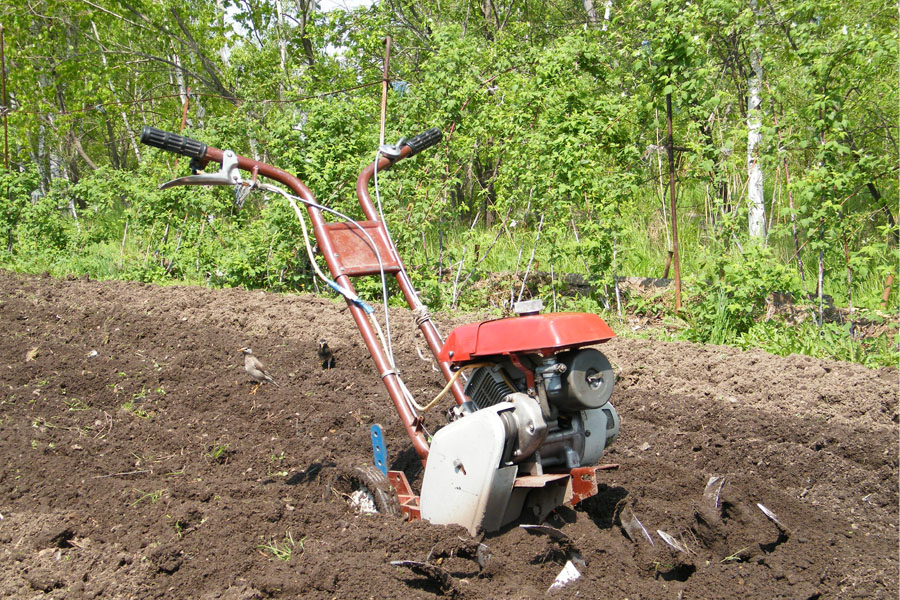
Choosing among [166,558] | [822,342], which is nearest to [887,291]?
[822,342]

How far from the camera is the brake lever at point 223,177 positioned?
3113 millimetres

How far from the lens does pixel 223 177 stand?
3209mm

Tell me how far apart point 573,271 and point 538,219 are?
616 millimetres

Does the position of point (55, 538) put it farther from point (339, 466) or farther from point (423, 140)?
point (423, 140)

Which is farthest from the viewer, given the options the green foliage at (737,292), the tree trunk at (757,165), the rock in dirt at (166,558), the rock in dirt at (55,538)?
the tree trunk at (757,165)

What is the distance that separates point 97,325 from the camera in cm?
579

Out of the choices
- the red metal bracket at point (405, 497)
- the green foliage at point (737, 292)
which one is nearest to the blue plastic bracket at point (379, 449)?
the red metal bracket at point (405, 497)

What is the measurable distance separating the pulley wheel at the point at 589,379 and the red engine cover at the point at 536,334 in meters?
0.05

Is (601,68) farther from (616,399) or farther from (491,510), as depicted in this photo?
(491,510)

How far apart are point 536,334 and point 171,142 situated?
1702 millimetres

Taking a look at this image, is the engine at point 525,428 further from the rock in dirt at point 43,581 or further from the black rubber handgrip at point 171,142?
the black rubber handgrip at point 171,142

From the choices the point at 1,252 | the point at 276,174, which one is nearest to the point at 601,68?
the point at 276,174

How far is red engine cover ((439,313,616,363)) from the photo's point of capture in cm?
252

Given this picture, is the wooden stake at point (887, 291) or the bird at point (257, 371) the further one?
the wooden stake at point (887, 291)
